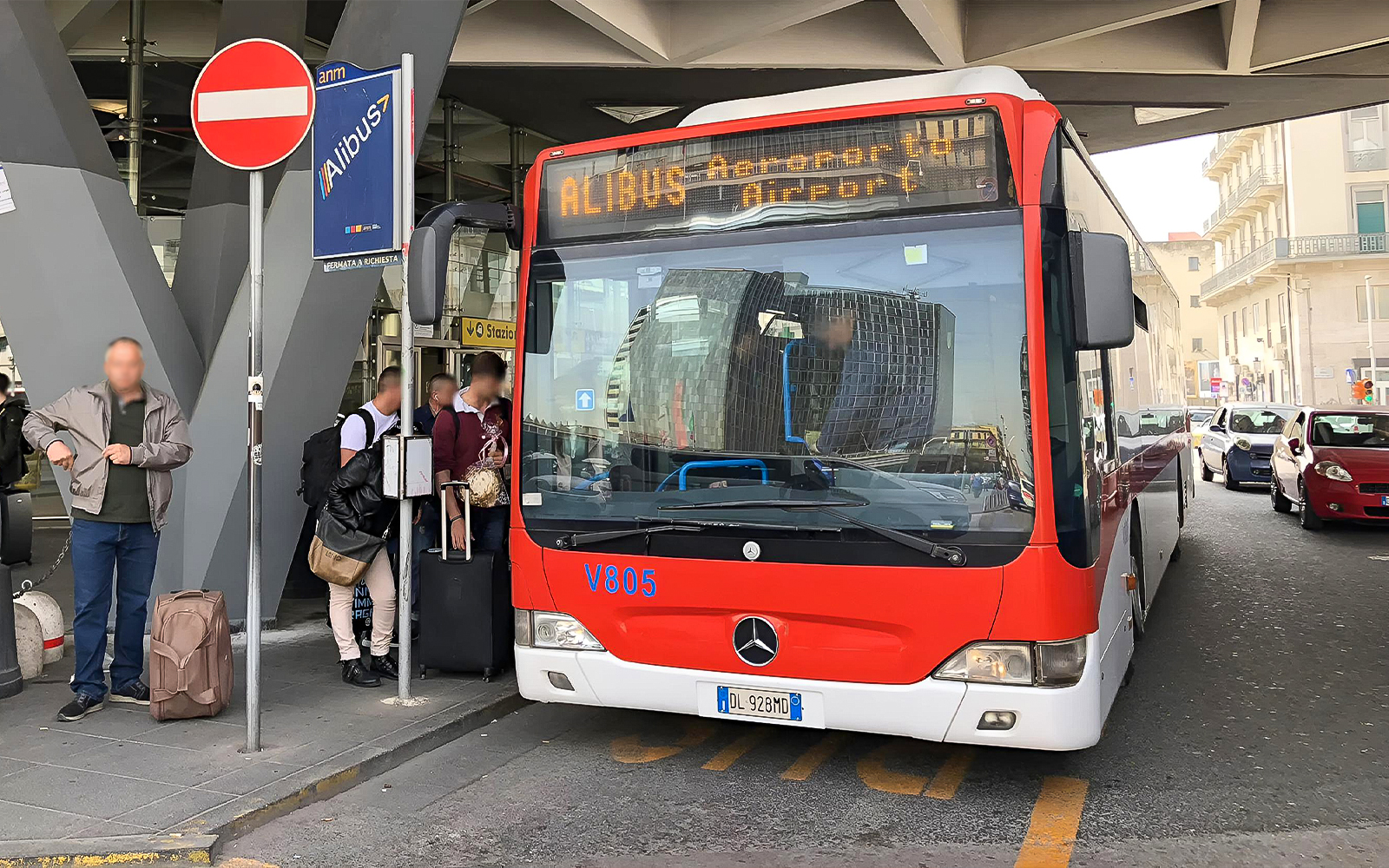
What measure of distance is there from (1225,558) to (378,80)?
9.65 m

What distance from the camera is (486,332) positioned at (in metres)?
17.6

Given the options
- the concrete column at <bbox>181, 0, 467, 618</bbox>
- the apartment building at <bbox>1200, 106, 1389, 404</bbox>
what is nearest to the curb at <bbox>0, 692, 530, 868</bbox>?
the concrete column at <bbox>181, 0, 467, 618</bbox>

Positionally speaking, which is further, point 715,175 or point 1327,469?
point 1327,469

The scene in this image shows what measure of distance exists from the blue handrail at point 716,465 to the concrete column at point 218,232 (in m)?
4.82

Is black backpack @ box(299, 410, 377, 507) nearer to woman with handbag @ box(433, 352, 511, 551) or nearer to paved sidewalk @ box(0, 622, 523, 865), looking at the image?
woman with handbag @ box(433, 352, 511, 551)

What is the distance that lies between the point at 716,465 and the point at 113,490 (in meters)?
3.17

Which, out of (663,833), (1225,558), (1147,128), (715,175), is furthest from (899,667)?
(1147,128)

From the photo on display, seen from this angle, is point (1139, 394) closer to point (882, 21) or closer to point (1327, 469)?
point (1327, 469)

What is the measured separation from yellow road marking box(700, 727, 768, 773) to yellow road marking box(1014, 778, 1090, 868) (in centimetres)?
136

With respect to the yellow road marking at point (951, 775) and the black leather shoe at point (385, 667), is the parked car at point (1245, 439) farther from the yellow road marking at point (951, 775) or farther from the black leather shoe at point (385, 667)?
the black leather shoe at point (385, 667)

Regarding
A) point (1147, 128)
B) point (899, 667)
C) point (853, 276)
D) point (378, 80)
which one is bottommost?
point (899, 667)

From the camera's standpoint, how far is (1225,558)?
37.5 feet

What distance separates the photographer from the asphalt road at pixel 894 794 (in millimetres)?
3965

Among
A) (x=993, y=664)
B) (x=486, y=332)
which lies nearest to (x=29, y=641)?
(x=993, y=664)
